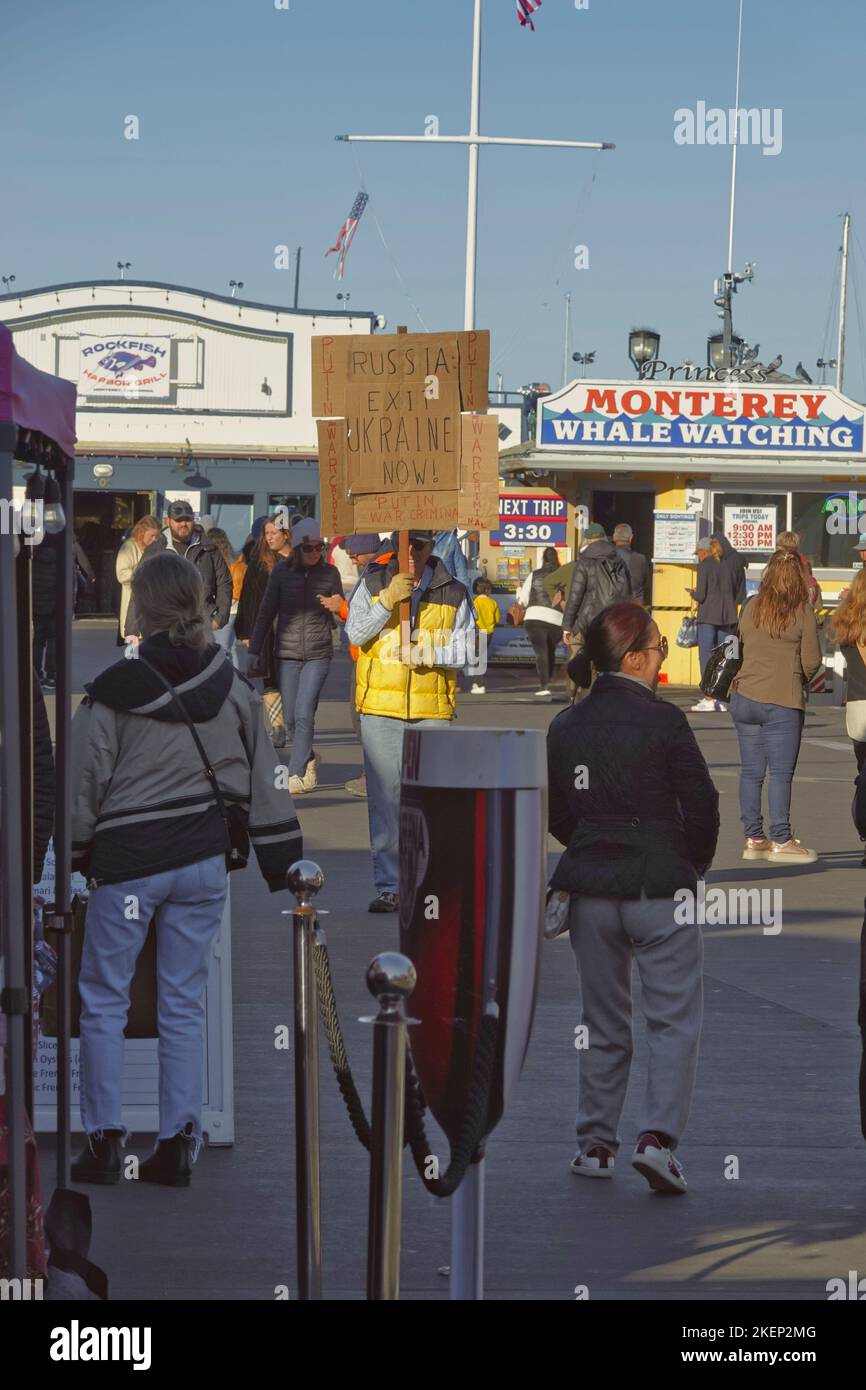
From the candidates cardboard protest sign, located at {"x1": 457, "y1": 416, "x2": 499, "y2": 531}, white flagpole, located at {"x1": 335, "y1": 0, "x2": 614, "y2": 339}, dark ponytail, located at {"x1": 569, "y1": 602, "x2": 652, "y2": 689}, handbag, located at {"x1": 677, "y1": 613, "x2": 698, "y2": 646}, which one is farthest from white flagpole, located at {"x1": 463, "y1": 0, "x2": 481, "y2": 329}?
dark ponytail, located at {"x1": 569, "y1": 602, "x2": 652, "y2": 689}

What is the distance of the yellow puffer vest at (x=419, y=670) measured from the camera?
9656 millimetres

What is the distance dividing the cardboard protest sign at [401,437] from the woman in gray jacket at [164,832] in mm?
4087

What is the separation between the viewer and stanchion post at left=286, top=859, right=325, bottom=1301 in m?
4.27

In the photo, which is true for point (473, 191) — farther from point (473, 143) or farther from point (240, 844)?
point (240, 844)

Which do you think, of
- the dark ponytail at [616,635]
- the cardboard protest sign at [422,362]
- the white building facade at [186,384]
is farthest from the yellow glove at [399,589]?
the white building facade at [186,384]

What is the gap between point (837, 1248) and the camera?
5.25 m

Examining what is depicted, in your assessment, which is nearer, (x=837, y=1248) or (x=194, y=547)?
(x=837, y=1248)

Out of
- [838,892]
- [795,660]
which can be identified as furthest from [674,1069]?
[795,660]

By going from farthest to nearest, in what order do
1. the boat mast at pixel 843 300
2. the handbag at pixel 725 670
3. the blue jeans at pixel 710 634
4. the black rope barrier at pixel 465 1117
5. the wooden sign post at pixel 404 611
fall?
the boat mast at pixel 843 300
the blue jeans at pixel 710 634
the handbag at pixel 725 670
the wooden sign post at pixel 404 611
the black rope barrier at pixel 465 1117

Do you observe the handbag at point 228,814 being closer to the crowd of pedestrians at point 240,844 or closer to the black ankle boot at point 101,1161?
the crowd of pedestrians at point 240,844

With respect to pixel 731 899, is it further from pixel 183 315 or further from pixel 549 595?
pixel 183 315

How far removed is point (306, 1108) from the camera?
4.29 meters
